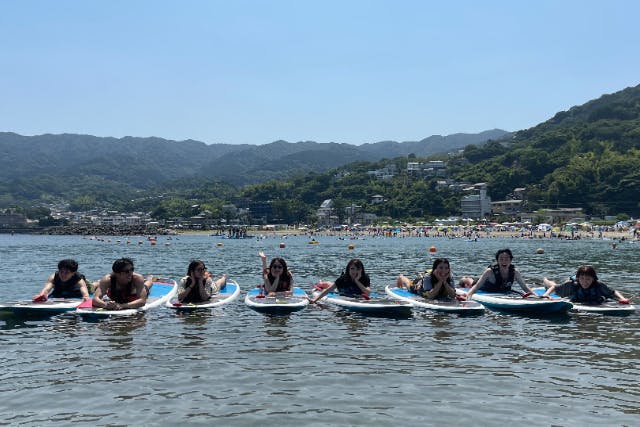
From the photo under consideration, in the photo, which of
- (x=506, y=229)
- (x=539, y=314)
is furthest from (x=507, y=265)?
(x=506, y=229)

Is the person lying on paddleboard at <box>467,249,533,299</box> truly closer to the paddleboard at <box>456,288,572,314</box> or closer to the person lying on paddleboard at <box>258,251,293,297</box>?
the paddleboard at <box>456,288,572,314</box>

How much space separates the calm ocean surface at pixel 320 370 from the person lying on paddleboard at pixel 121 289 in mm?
493

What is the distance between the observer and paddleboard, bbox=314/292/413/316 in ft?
48.3

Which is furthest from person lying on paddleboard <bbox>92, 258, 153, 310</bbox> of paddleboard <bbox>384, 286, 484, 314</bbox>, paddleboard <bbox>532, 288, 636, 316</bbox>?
paddleboard <bbox>532, 288, 636, 316</bbox>

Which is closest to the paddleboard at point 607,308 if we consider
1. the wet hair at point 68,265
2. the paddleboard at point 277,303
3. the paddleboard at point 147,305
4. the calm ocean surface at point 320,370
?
the calm ocean surface at point 320,370

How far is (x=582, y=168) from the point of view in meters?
146

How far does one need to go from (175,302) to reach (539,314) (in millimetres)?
10257

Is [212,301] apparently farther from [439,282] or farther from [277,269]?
Result: [439,282]

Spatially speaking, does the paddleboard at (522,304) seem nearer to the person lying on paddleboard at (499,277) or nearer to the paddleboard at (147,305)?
the person lying on paddleboard at (499,277)

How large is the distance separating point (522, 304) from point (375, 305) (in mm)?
4013

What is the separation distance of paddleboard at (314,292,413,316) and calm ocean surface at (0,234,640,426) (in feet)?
1.03

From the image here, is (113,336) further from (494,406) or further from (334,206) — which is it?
(334,206)

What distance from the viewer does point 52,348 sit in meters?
11.3

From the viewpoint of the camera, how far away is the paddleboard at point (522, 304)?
→ 14750 mm
